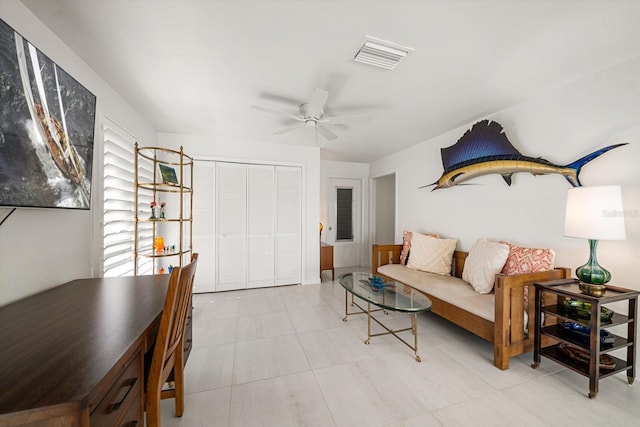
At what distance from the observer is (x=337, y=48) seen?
1695 millimetres

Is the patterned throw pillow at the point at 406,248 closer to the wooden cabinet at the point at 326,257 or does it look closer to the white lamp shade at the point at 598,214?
the wooden cabinet at the point at 326,257

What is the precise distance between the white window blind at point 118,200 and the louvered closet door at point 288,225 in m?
1.85

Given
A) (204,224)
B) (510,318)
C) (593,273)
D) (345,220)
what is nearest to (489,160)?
(593,273)

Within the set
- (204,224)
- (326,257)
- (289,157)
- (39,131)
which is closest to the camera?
(39,131)

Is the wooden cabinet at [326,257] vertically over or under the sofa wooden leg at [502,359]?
over

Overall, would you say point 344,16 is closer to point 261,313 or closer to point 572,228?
point 572,228

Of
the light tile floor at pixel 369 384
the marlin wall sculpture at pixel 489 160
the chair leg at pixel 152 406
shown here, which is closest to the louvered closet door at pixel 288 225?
the light tile floor at pixel 369 384

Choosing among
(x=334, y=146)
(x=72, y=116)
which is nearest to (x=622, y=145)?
(x=334, y=146)

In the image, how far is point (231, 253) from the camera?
3766 millimetres

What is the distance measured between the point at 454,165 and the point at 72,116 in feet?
12.2

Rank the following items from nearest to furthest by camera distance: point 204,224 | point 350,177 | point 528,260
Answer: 1. point 528,260
2. point 204,224
3. point 350,177

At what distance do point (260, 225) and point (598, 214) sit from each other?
3.62m

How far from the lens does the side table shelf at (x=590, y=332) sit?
161 cm

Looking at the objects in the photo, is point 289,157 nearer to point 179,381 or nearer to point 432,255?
point 432,255
